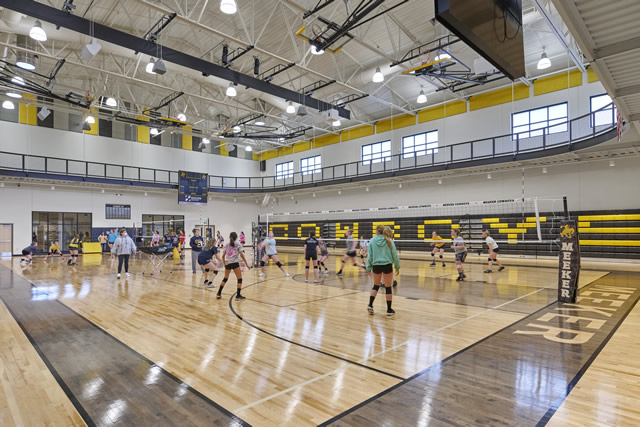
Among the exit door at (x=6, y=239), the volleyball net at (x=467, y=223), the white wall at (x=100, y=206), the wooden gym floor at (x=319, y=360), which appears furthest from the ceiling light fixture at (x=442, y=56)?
the exit door at (x=6, y=239)

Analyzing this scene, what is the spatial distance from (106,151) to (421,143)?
2012 centimetres

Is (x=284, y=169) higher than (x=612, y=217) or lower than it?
higher

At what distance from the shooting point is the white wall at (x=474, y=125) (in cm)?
1488

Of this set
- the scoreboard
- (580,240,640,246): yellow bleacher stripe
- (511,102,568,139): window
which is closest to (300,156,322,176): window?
the scoreboard

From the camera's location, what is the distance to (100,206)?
2250cm

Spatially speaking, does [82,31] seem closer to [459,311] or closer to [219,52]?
[219,52]

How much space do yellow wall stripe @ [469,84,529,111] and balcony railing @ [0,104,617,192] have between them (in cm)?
191

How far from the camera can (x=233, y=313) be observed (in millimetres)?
6152

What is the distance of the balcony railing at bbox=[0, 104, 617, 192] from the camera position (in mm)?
13594

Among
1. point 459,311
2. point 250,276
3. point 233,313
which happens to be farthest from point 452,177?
point 233,313

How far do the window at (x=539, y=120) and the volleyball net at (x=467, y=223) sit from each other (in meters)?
3.02

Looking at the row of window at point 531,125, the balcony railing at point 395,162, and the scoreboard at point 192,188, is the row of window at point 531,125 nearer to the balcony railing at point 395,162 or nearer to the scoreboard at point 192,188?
the balcony railing at point 395,162

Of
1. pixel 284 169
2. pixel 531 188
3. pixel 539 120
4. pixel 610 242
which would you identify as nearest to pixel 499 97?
pixel 539 120

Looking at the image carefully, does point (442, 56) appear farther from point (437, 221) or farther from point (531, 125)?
point (437, 221)
